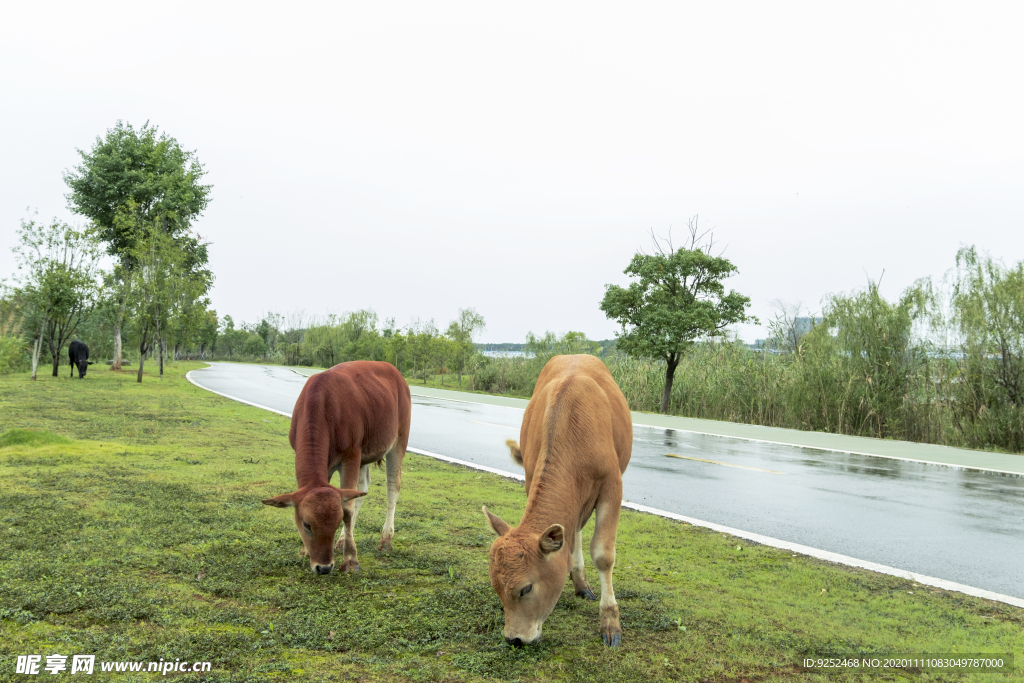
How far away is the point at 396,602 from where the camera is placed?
4.74 m

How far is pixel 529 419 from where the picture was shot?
5.32 meters

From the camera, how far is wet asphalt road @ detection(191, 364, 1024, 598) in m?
6.85

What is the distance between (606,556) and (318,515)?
6.85 ft

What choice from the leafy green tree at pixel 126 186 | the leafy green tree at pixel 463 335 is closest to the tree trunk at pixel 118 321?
the leafy green tree at pixel 126 186

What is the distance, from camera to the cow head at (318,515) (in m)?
4.79

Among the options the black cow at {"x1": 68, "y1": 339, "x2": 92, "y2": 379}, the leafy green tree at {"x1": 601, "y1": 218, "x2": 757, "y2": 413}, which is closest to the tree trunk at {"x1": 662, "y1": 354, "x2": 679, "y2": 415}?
the leafy green tree at {"x1": 601, "y1": 218, "x2": 757, "y2": 413}

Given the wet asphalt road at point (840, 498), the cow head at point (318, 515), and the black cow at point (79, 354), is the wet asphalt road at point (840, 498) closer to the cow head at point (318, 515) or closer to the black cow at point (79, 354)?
the cow head at point (318, 515)

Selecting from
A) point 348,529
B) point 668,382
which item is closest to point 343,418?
point 348,529

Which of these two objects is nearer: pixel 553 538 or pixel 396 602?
pixel 553 538

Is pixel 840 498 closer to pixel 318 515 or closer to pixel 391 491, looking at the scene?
pixel 391 491

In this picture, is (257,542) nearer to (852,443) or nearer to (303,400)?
(303,400)

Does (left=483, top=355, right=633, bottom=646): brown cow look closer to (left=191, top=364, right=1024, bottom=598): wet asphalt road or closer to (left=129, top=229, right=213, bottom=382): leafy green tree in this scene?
(left=191, top=364, right=1024, bottom=598): wet asphalt road

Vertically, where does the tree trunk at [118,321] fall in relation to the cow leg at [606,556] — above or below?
above

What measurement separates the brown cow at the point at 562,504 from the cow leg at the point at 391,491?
1773 millimetres
